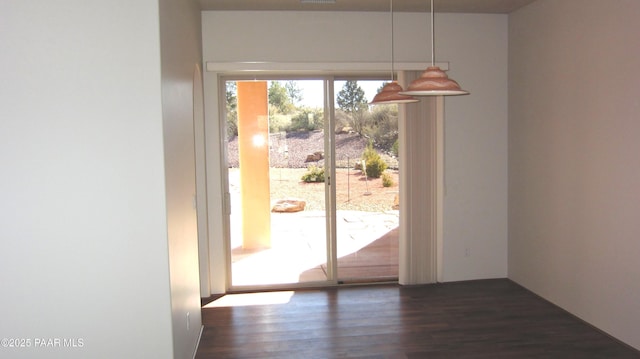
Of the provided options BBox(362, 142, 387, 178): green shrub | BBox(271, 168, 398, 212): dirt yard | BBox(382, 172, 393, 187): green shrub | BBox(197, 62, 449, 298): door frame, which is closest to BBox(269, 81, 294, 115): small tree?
BBox(197, 62, 449, 298): door frame

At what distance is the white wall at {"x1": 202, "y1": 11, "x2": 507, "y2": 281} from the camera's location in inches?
203

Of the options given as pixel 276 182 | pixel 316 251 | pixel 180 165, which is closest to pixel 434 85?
pixel 180 165

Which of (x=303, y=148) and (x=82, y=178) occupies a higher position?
(x=303, y=148)

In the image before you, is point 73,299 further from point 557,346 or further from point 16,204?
point 557,346

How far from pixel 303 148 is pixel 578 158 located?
9.04ft

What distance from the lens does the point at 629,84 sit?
3711mm

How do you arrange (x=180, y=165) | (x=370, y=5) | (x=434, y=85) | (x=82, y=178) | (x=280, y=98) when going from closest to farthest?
(x=434, y=85) → (x=82, y=178) → (x=180, y=165) → (x=370, y=5) → (x=280, y=98)

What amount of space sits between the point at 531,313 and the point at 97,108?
409 centimetres

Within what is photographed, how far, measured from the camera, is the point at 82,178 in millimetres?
2783

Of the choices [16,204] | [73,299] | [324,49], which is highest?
[324,49]

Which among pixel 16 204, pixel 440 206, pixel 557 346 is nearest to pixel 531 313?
pixel 557 346

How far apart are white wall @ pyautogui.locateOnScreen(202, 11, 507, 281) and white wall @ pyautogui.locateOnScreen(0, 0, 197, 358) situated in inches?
94.2

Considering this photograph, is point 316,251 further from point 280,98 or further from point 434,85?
point 434,85

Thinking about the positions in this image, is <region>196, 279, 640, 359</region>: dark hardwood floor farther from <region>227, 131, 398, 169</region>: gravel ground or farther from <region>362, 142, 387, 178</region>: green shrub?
<region>227, 131, 398, 169</region>: gravel ground
